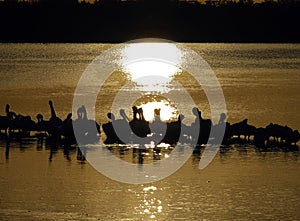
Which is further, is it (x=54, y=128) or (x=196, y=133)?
(x=54, y=128)

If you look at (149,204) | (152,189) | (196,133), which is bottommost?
(149,204)

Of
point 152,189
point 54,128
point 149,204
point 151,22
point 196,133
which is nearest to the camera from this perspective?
point 149,204

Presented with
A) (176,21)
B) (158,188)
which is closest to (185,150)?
(158,188)

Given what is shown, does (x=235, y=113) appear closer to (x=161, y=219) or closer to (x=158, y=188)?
(x=158, y=188)

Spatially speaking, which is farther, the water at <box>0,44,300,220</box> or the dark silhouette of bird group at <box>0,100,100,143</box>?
the dark silhouette of bird group at <box>0,100,100,143</box>

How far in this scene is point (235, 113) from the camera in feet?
104

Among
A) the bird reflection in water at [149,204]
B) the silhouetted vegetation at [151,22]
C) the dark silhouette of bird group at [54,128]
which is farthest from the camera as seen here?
the silhouetted vegetation at [151,22]

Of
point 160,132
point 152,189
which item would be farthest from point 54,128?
point 152,189

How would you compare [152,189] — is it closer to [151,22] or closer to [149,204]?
[149,204]

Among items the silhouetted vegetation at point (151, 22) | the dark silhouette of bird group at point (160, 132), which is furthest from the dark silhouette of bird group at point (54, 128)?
the silhouetted vegetation at point (151, 22)

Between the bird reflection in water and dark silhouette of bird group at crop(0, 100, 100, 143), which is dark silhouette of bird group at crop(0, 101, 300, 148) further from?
the bird reflection in water

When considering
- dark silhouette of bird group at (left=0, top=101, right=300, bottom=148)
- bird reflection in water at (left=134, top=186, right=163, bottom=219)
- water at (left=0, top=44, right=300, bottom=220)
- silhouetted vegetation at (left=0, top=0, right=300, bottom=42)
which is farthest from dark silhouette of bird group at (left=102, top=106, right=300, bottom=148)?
silhouetted vegetation at (left=0, top=0, right=300, bottom=42)

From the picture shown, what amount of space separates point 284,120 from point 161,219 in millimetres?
13662

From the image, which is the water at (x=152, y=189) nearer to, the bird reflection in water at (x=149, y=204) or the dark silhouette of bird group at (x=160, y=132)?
the bird reflection in water at (x=149, y=204)
